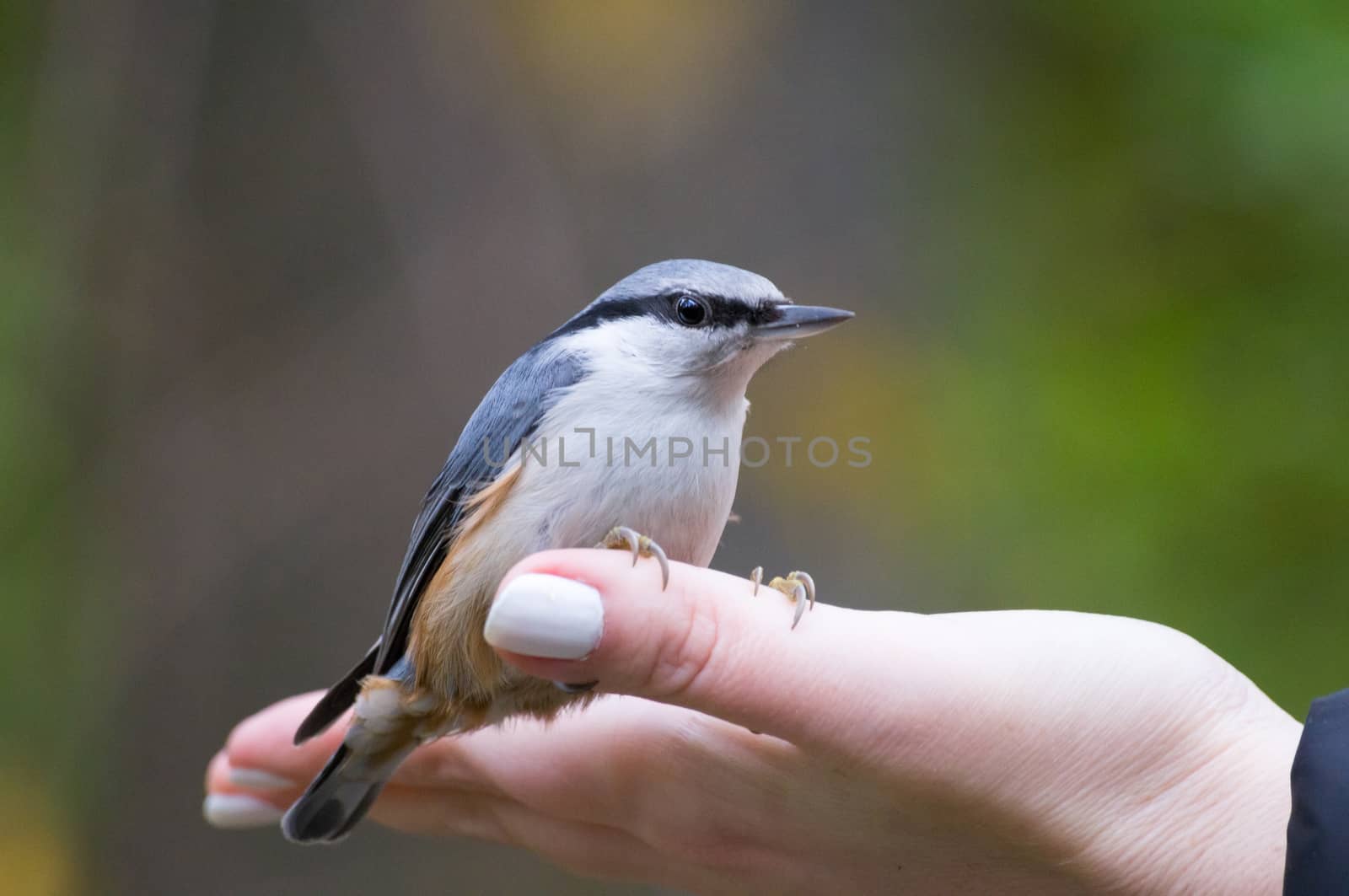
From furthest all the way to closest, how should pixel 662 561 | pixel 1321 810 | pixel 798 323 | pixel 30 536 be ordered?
pixel 30 536 < pixel 798 323 < pixel 662 561 < pixel 1321 810

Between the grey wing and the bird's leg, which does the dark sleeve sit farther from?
the grey wing

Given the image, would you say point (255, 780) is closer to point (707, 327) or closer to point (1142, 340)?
point (707, 327)

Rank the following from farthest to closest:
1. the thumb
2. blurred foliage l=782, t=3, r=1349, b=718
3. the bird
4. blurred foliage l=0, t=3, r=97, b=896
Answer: blurred foliage l=0, t=3, r=97, b=896 < blurred foliage l=782, t=3, r=1349, b=718 < the bird < the thumb

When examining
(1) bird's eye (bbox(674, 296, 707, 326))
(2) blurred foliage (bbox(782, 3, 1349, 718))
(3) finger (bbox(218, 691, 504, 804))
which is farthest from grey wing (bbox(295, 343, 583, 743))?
(2) blurred foliage (bbox(782, 3, 1349, 718))

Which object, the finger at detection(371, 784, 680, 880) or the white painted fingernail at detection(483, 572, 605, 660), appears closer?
the white painted fingernail at detection(483, 572, 605, 660)

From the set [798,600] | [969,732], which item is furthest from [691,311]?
[969,732]
